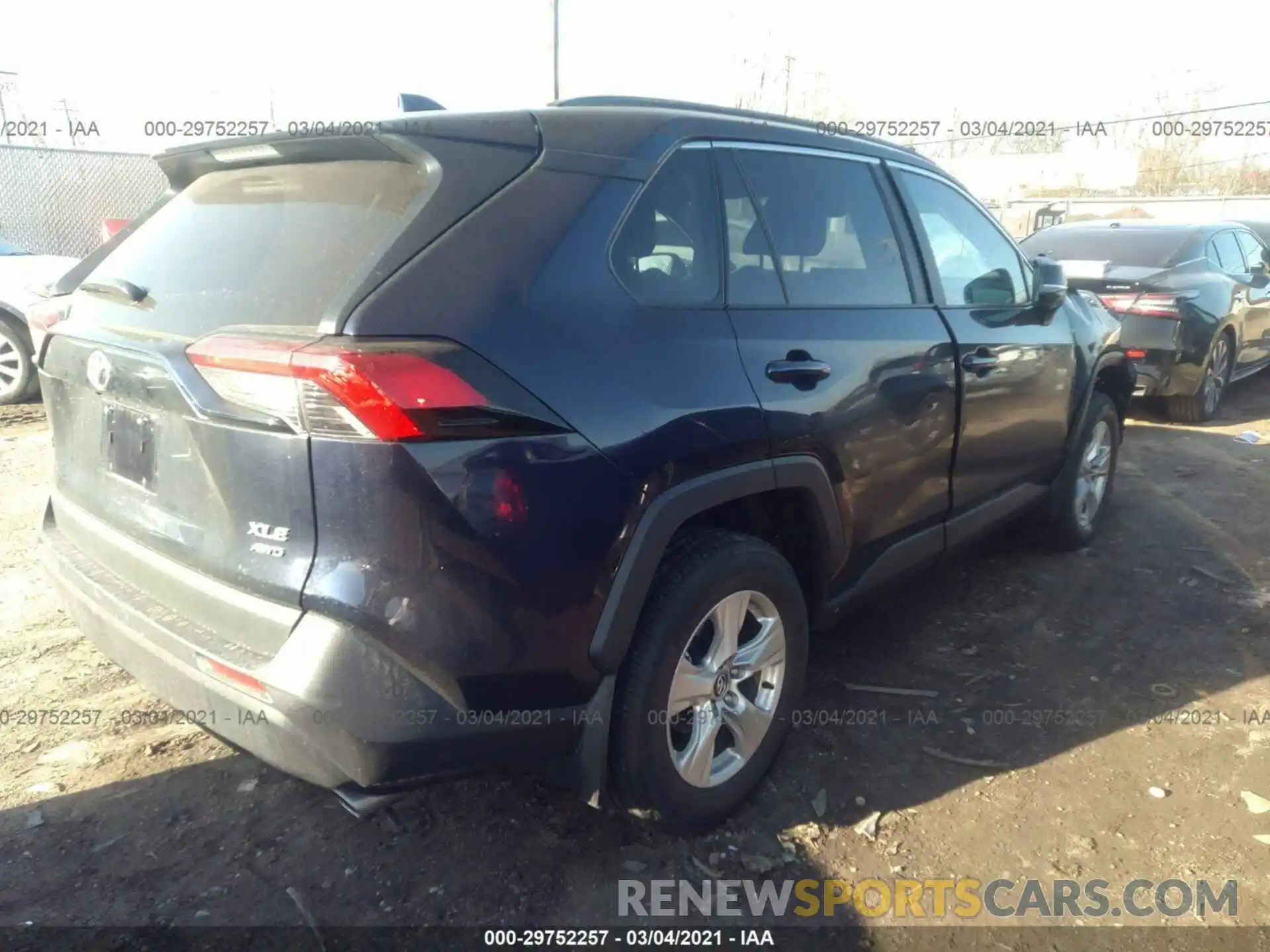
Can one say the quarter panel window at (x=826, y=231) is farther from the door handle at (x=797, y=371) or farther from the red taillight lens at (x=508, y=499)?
the red taillight lens at (x=508, y=499)

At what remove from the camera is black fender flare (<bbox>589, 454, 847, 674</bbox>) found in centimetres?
218

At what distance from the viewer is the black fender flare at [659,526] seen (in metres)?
2.18

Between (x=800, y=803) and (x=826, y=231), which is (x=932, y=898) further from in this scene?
(x=826, y=231)

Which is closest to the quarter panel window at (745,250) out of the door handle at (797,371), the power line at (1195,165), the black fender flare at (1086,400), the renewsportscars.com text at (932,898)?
the door handle at (797,371)

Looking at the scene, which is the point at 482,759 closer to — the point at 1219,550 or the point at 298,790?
the point at 298,790

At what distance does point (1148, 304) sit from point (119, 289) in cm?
717

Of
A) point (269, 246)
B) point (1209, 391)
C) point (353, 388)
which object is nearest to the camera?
point (353, 388)

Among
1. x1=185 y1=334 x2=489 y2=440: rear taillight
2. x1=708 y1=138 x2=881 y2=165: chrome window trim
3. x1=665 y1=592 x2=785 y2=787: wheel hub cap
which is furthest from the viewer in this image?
x1=708 y1=138 x2=881 y2=165: chrome window trim

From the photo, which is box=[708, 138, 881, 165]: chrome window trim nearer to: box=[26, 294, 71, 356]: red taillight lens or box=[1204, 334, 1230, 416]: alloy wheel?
box=[26, 294, 71, 356]: red taillight lens

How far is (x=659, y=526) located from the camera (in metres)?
2.26

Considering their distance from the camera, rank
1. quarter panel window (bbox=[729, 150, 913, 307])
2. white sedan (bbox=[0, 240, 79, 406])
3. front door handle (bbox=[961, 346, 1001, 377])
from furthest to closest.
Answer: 1. white sedan (bbox=[0, 240, 79, 406])
2. front door handle (bbox=[961, 346, 1001, 377])
3. quarter panel window (bbox=[729, 150, 913, 307])

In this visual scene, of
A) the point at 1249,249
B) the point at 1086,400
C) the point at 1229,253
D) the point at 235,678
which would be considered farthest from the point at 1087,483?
the point at 1249,249

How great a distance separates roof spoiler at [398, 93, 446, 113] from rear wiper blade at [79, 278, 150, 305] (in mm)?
903

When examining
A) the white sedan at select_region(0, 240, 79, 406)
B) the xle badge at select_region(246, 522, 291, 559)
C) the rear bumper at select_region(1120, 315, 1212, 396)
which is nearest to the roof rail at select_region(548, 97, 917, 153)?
the xle badge at select_region(246, 522, 291, 559)
